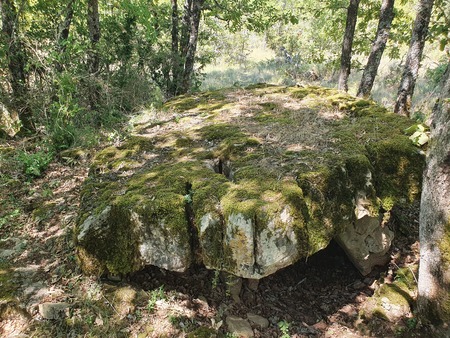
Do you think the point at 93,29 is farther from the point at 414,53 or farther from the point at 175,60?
the point at 414,53

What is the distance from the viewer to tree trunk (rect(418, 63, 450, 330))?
9.74ft

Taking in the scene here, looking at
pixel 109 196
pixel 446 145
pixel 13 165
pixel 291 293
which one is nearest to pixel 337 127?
pixel 446 145

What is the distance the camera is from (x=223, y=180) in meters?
3.57

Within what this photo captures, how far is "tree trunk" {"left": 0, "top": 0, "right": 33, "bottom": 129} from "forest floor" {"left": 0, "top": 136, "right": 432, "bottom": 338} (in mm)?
2227

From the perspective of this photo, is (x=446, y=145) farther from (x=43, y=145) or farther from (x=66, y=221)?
(x=43, y=145)

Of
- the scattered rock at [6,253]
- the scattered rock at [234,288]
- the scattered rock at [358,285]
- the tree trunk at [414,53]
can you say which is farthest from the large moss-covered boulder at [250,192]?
the tree trunk at [414,53]

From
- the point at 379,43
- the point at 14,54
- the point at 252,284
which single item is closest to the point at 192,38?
the point at 14,54

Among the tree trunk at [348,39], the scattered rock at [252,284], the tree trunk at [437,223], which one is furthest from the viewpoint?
the tree trunk at [348,39]

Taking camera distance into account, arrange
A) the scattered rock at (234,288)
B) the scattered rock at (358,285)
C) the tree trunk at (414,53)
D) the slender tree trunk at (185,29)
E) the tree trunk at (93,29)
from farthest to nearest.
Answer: the slender tree trunk at (185,29), the tree trunk at (93,29), the tree trunk at (414,53), the scattered rock at (358,285), the scattered rock at (234,288)

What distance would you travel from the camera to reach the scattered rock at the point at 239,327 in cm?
329

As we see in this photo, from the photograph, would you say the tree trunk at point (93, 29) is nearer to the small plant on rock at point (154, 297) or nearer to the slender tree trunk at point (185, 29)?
the slender tree trunk at point (185, 29)

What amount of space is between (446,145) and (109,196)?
3.62m

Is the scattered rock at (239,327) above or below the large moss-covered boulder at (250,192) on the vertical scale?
below

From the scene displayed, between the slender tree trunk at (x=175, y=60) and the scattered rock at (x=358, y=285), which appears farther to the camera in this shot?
the slender tree trunk at (x=175, y=60)
